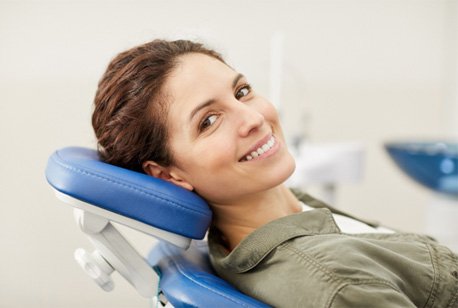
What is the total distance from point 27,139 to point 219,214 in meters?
1.67

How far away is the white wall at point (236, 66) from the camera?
2.54 meters

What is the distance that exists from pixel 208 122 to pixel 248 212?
21 cm

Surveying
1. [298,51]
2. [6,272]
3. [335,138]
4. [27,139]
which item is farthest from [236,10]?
[6,272]

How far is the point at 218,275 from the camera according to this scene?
1145 mm

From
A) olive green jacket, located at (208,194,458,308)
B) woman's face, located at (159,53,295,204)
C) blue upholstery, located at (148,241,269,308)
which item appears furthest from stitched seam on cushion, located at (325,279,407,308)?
woman's face, located at (159,53,295,204)

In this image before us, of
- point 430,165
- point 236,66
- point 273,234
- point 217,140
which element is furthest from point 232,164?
point 236,66

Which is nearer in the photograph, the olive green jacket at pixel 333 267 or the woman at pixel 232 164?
the olive green jacket at pixel 333 267

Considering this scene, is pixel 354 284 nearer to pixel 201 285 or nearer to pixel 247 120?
pixel 201 285

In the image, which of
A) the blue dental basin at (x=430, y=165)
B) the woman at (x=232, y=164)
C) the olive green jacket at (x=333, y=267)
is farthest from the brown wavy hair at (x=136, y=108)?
the blue dental basin at (x=430, y=165)

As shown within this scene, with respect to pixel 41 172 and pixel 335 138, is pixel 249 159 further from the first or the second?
pixel 335 138

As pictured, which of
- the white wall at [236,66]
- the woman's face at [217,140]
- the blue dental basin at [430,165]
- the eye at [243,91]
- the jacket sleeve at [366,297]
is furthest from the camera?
the white wall at [236,66]

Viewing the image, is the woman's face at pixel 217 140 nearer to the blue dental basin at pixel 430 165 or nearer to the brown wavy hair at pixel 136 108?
the brown wavy hair at pixel 136 108

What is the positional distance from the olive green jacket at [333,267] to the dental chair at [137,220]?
0.05 meters

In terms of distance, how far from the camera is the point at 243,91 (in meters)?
1.16
